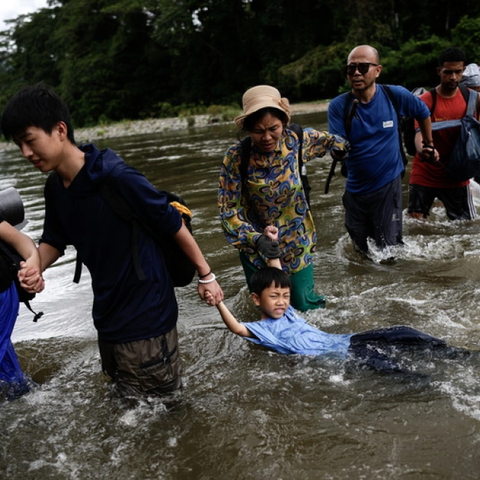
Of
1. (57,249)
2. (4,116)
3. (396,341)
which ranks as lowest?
(396,341)

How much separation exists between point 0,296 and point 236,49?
41.4 m

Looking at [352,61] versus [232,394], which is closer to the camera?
[232,394]

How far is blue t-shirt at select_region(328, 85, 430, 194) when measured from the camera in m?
5.20

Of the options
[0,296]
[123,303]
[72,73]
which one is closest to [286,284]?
[123,303]

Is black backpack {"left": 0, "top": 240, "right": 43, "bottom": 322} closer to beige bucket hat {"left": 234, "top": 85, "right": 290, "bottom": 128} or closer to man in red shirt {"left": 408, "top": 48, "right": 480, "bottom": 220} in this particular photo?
beige bucket hat {"left": 234, "top": 85, "right": 290, "bottom": 128}

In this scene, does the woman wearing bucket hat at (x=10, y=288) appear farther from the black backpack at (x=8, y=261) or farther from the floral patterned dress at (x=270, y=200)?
the floral patterned dress at (x=270, y=200)

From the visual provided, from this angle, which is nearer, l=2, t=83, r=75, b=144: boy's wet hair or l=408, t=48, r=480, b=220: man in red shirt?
l=2, t=83, r=75, b=144: boy's wet hair

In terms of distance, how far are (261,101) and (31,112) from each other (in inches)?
60.8

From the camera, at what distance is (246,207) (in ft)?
14.0

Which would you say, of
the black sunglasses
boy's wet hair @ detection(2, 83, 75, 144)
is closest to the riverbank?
the black sunglasses

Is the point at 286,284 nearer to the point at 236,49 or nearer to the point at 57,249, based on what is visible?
the point at 57,249

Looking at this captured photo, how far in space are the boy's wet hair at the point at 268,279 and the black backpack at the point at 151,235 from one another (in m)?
0.69

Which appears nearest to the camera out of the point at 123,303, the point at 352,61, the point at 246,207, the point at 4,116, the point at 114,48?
the point at 4,116

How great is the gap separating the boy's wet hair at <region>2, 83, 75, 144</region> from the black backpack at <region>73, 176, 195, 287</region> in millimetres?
372
